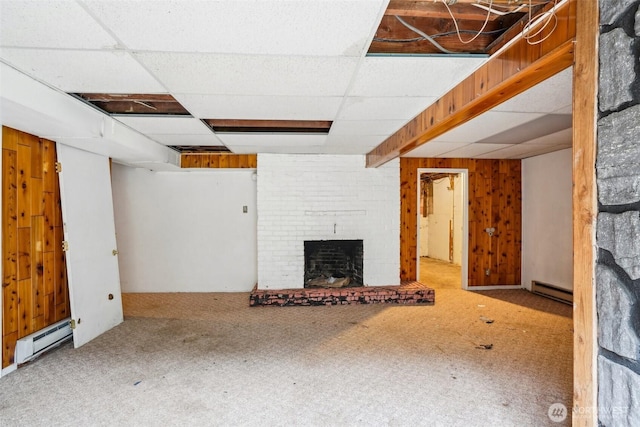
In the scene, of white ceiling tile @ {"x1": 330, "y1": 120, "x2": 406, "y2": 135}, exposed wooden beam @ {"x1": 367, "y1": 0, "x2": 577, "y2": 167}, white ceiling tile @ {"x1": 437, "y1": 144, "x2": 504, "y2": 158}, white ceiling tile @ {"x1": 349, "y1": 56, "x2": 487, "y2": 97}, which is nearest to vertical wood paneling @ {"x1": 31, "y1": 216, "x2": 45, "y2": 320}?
white ceiling tile @ {"x1": 330, "y1": 120, "x2": 406, "y2": 135}

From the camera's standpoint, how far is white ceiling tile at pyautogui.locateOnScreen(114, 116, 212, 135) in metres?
3.03

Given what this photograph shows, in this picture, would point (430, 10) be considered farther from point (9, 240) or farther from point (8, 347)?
point (8, 347)

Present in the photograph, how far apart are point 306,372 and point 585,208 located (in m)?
2.18

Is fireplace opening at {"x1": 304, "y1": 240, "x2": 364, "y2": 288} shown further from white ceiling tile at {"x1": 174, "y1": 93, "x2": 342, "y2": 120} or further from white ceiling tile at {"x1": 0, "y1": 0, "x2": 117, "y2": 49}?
white ceiling tile at {"x1": 0, "y1": 0, "x2": 117, "y2": 49}

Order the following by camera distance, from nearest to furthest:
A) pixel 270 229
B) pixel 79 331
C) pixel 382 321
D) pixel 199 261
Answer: pixel 79 331 → pixel 382 321 → pixel 270 229 → pixel 199 261

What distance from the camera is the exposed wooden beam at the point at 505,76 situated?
4.58 feet

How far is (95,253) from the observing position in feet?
11.6

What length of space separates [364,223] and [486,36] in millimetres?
3383

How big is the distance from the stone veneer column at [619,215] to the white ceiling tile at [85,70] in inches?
89.2

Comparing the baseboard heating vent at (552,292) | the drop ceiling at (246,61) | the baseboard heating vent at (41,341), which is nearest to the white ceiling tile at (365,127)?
the drop ceiling at (246,61)

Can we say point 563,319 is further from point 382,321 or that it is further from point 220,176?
point 220,176

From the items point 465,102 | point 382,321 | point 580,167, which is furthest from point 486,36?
point 382,321

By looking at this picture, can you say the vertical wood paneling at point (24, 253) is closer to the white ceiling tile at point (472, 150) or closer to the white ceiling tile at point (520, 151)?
the white ceiling tile at point (472, 150)

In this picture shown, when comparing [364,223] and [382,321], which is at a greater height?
[364,223]
